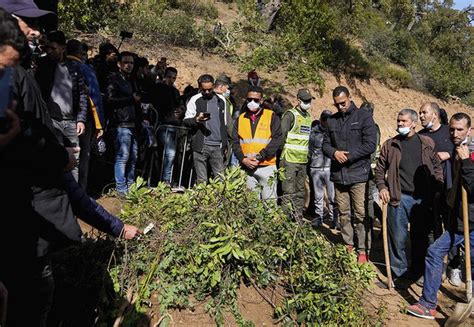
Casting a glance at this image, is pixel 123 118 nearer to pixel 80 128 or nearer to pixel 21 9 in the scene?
pixel 80 128

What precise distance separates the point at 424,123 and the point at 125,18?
1337 centimetres

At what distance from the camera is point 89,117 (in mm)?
5504

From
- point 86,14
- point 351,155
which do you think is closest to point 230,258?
point 351,155

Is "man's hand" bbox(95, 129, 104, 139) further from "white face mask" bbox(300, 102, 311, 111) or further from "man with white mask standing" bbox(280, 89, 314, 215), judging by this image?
"white face mask" bbox(300, 102, 311, 111)

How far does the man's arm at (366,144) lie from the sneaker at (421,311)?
191cm

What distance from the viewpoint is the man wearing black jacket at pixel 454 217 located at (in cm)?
446

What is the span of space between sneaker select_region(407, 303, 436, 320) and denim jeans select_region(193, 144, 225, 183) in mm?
3212

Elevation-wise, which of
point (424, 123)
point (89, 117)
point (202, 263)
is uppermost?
point (424, 123)

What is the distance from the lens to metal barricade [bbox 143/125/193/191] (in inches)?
290

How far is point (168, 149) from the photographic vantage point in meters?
7.39

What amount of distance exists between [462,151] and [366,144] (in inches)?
59.8

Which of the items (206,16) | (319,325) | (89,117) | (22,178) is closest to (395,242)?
(319,325)

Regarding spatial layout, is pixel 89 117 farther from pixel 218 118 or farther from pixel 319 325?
pixel 319 325

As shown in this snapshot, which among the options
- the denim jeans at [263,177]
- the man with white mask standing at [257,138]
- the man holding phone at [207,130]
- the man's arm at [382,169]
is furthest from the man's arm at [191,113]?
the man's arm at [382,169]
